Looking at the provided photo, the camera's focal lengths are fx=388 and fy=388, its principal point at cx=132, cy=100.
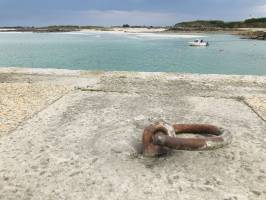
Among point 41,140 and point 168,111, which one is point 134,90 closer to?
point 168,111

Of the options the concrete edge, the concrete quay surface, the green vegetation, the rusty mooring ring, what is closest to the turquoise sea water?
the concrete edge

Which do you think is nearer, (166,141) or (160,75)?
(166,141)

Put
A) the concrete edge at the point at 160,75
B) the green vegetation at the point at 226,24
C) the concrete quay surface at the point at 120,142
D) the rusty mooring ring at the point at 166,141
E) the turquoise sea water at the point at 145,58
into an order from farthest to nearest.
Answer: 1. the green vegetation at the point at 226,24
2. the turquoise sea water at the point at 145,58
3. the concrete edge at the point at 160,75
4. the rusty mooring ring at the point at 166,141
5. the concrete quay surface at the point at 120,142

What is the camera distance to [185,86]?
8742 millimetres

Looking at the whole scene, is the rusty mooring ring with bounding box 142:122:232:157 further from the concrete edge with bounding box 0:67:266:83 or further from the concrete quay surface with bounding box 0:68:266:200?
the concrete edge with bounding box 0:67:266:83

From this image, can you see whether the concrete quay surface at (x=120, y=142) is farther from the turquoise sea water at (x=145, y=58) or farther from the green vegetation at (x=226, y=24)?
the green vegetation at (x=226, y=24)

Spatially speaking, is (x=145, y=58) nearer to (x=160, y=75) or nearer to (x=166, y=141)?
(x=160, y=75)

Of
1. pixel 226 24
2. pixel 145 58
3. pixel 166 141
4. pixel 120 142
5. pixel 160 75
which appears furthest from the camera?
pixel 226 24

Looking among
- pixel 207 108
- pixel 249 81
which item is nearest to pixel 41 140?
pixel 207 108

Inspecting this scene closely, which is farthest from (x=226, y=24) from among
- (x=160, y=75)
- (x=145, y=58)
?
(x=160, y=75)

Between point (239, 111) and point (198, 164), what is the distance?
105 inches

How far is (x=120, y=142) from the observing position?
4.67m

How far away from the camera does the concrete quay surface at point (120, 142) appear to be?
3635 millimetres

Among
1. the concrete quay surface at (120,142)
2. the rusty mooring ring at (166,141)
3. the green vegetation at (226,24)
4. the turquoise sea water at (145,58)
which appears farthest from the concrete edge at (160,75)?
the green vegetation at (226,24)
